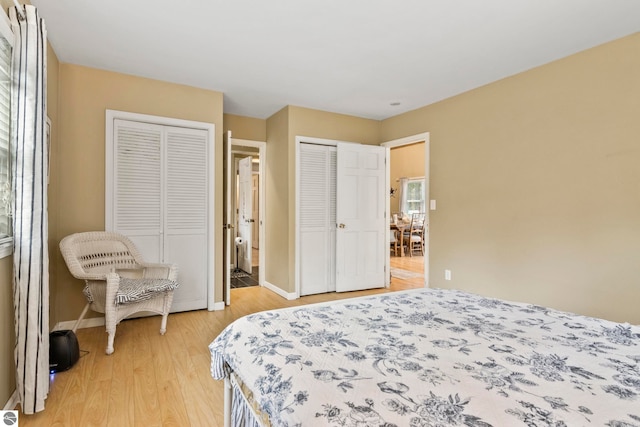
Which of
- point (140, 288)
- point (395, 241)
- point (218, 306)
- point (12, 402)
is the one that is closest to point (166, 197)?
point (140, 288)

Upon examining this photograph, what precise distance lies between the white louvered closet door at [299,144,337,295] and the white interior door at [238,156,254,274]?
1442 millimetres

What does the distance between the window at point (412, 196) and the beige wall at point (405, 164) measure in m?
0.20

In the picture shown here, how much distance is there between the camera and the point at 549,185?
9.69 feet

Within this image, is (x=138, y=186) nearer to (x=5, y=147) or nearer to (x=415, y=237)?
(x=5, y=147)

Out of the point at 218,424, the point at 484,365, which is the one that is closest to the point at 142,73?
the point at 218,424

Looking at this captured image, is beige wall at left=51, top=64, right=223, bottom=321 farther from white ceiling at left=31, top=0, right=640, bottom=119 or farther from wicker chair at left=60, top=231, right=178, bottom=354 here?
wicker chair at left=60, top=231, right=178, bottom=354

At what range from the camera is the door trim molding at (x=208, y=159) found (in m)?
3.17

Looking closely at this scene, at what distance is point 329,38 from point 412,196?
7.53 m

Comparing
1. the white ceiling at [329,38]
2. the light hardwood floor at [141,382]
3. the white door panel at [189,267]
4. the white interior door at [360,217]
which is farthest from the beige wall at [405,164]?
the light hardwood floor at [141,382]

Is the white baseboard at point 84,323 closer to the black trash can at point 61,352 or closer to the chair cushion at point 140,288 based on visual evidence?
the chair cushion at point 140,288

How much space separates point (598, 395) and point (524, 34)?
2543 mm

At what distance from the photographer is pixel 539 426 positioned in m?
0.75

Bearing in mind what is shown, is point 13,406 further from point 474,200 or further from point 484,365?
point 474,200

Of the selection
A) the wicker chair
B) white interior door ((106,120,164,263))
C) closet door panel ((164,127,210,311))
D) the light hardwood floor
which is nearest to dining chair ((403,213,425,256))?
closet door panel ((164,127,210,311))
